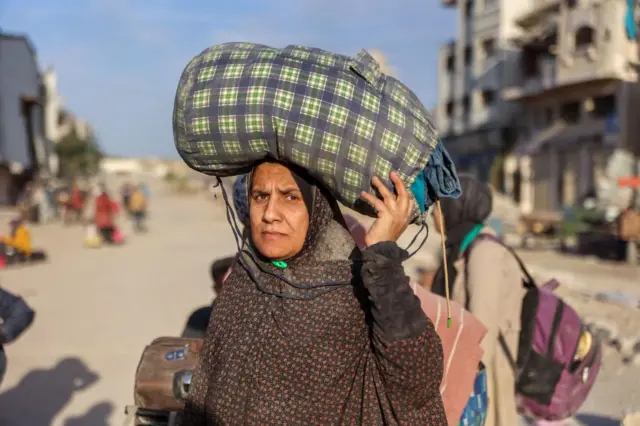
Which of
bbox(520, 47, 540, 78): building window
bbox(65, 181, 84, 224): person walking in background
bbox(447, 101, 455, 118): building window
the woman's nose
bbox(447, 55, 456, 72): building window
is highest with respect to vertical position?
bbox(447, 55, 456, 72): building window

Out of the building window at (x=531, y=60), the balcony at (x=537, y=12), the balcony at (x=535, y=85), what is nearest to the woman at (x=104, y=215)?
the balcony at (x=535, y=85)

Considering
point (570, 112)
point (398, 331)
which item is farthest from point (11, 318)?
point (570, 112)

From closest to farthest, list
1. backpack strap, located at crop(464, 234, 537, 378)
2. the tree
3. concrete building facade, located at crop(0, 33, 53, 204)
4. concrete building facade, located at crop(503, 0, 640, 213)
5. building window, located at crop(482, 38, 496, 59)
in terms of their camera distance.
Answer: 1. backpack strap, located at crop(464, 234, 537, 378)
2. concrete building facade, located at crop(503, 0, 640, 213)
3. building window, located at crop(482, 38, 496, 59)
4. concrete building facade, located at crop(0, 33, 53, 204)
5. the tree

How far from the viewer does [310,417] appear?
5.60 ft

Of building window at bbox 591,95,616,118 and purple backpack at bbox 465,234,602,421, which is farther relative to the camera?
building window at bbox 591,95,616,118

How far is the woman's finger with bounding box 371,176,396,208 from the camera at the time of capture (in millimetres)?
1687

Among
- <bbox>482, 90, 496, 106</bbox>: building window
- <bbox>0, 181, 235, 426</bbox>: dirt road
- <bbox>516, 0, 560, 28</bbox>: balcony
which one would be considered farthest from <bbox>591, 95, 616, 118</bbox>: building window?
<bbox>0, 181, 235, 426</bbox>: dirt road

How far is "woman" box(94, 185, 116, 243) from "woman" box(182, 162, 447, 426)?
646 inches

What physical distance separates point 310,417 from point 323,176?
61 centimetres

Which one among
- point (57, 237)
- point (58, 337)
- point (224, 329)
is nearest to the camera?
point (224, 329)

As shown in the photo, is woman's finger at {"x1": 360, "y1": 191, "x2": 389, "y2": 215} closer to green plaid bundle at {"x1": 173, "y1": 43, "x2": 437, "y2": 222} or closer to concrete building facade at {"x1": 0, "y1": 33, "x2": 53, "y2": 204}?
green plaid bundle at {"x1": 173, "y1": 43, "x2": 437, "y2": 222}

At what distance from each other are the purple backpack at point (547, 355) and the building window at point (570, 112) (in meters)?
28.4

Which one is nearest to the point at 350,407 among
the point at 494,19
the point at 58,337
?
the point at 58,337

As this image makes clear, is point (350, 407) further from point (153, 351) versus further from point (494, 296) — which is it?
point (494, 296)
